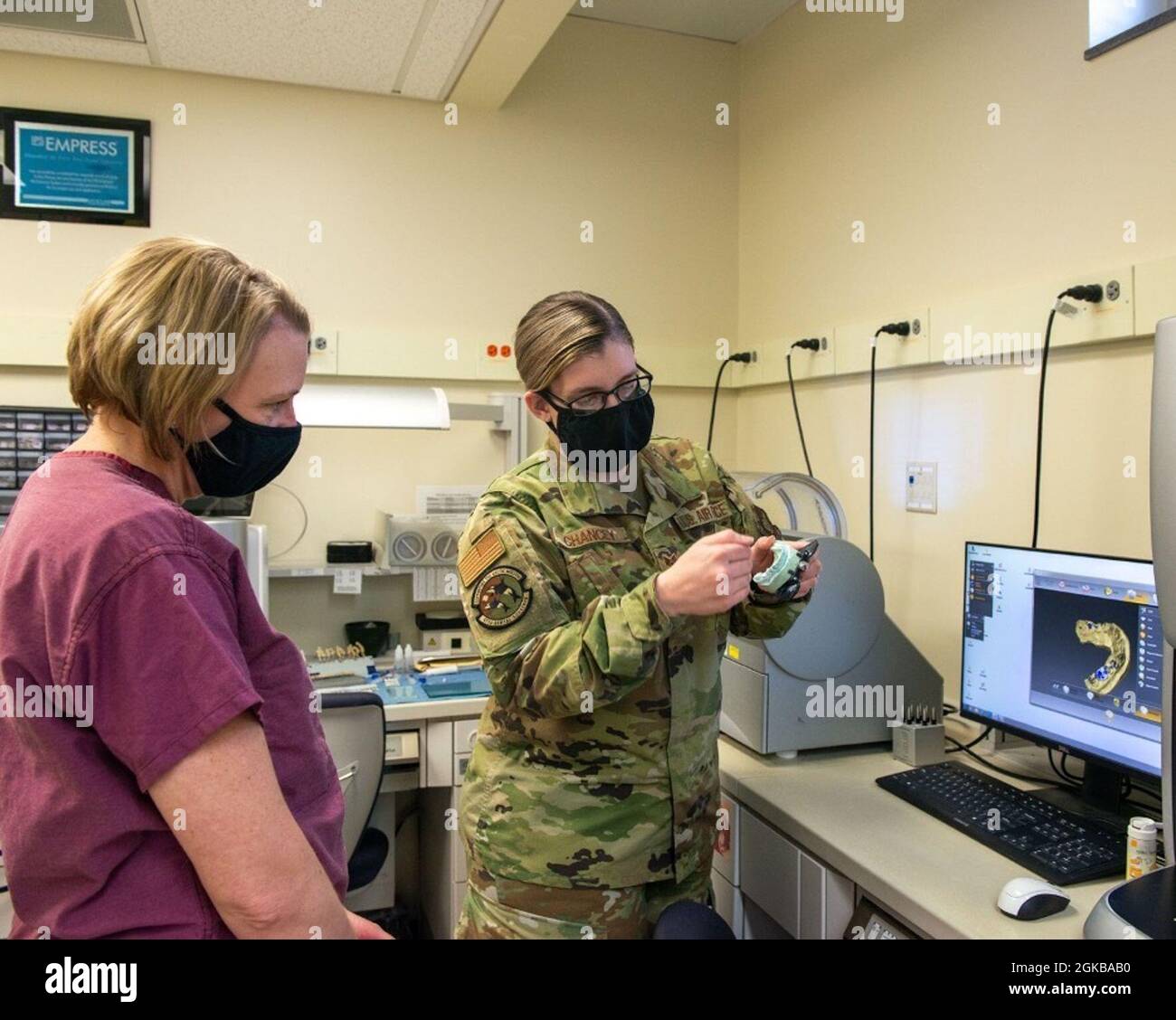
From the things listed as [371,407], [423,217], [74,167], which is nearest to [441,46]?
[423,217]

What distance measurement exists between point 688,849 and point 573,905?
202 millimetres

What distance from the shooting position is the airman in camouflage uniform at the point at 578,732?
1.28 m

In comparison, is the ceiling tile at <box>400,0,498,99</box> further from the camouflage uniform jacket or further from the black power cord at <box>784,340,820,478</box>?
the camouflage uniform jacket

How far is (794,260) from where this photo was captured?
2822 mm

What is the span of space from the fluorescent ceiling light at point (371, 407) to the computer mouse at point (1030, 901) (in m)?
1.71

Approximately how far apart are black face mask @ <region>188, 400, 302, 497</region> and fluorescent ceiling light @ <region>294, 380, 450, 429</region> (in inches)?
52.7

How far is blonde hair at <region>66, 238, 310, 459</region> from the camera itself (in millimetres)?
767

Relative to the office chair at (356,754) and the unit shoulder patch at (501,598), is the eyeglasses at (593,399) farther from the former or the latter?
the office chair at (356,754)

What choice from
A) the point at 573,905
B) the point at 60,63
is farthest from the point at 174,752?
the point at 60,63

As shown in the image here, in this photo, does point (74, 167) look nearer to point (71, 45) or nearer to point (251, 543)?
point (71, 45)

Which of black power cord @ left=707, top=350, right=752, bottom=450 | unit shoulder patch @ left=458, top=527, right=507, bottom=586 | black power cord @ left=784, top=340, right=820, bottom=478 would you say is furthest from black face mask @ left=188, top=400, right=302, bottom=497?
black power cord @ left=707, top=350, right=752, bottom=450

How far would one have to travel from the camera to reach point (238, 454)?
893 millimetres

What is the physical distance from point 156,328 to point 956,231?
76.3 inches

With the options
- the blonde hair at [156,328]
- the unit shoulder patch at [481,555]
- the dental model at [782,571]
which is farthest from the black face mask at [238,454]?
the dental model at [782,571]
